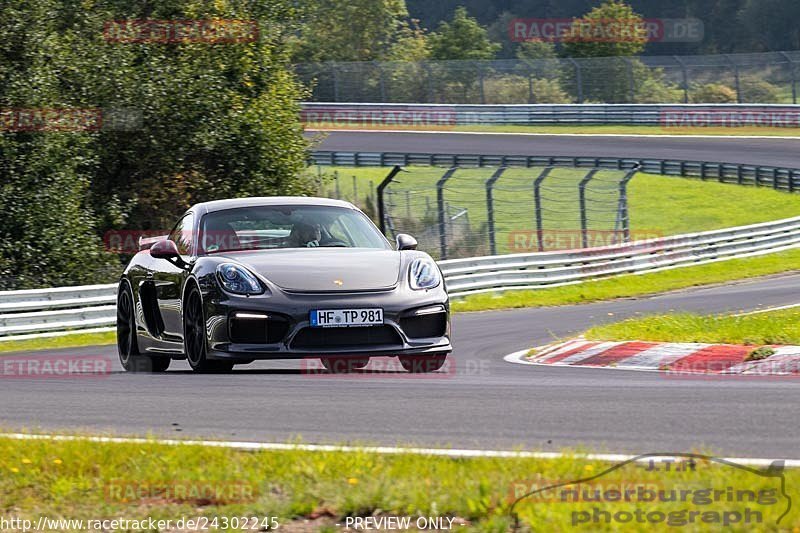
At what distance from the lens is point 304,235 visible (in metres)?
9.62

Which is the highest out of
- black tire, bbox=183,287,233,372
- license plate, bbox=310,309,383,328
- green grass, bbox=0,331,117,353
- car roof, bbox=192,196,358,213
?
car roof, bbox=192,196,358,213

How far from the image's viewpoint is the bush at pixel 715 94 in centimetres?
Result: 5428

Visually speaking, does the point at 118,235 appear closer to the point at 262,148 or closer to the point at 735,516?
the point at 262,148

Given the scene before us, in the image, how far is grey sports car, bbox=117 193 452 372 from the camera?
846 centimetres

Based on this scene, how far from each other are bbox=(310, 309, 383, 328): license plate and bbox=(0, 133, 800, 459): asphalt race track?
0.37 metres

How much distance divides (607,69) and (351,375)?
1749 inches

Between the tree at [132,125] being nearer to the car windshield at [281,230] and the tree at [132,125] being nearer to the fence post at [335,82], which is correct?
the car windshield at [281,230]

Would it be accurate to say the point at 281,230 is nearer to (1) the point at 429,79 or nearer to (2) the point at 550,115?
(2) the point at 550,115

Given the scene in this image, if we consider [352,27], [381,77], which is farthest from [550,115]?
[352,27]

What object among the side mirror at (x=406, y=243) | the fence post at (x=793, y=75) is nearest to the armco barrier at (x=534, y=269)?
the side mirror at (x=406, y=243)

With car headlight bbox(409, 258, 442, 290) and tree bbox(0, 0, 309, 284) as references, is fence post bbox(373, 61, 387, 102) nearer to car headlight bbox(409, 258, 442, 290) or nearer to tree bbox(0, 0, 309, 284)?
tree bbox(0, 0, 309, 284)

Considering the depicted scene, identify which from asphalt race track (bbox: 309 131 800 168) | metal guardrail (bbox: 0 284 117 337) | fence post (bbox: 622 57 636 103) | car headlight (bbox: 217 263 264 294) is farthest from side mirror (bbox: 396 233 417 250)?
fence post (bbox: 622 57 636 103)

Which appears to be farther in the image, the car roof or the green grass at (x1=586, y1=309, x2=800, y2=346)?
the green grass at (x1=586, y1=309, x2=800, y2=346)

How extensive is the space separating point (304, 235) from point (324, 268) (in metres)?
0.94
